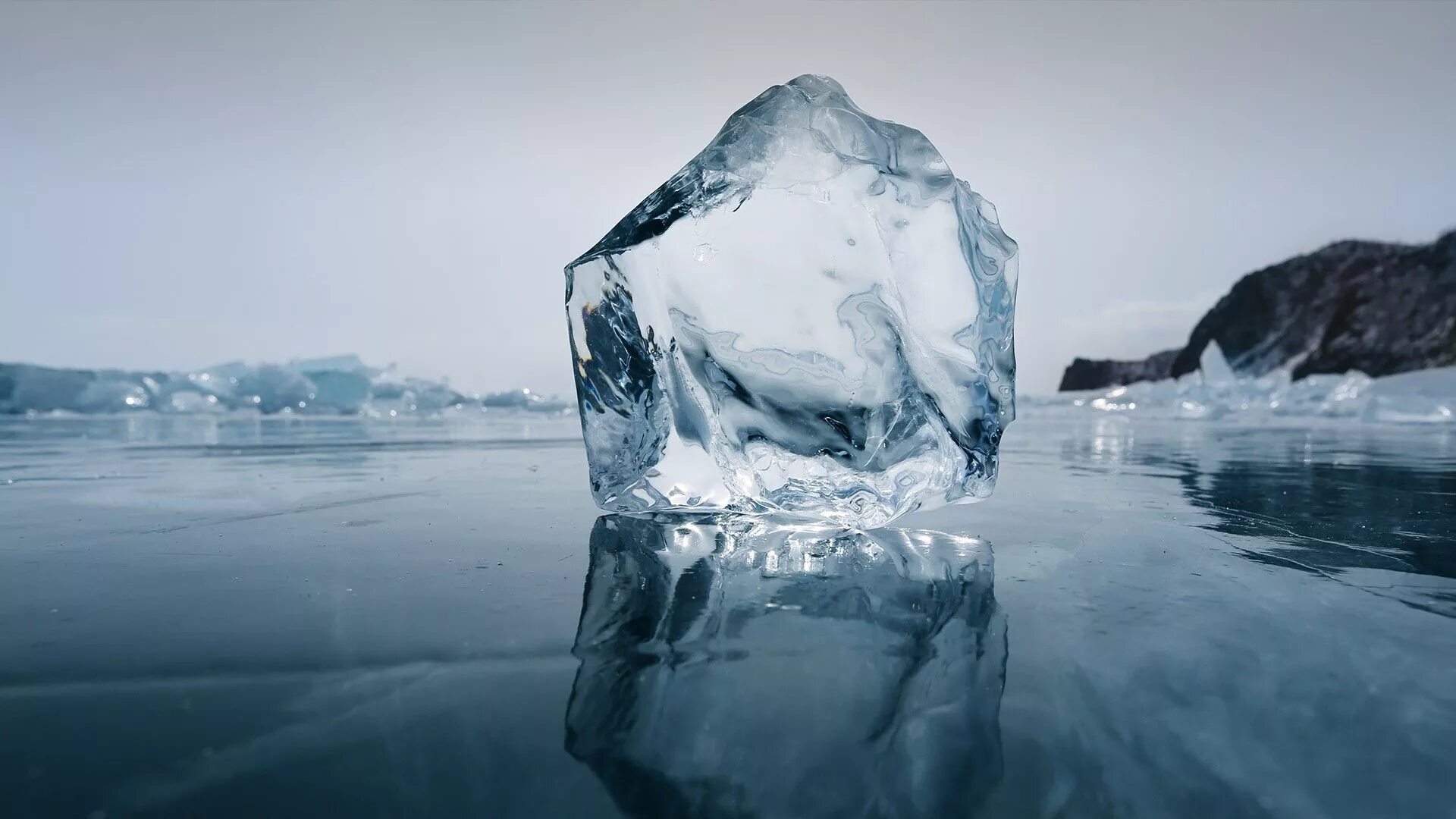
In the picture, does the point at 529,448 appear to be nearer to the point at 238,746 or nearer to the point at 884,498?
the point at 884,498

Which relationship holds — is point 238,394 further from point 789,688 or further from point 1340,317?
point 1340,317

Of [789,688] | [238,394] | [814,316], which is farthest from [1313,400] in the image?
[238,394]

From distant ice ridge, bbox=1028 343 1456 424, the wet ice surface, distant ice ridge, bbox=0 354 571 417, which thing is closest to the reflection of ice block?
the wet ice surface

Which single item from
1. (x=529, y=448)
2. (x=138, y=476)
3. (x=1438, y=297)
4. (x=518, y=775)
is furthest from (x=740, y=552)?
(x=1438, y=297)

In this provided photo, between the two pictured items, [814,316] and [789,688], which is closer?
[789,688]

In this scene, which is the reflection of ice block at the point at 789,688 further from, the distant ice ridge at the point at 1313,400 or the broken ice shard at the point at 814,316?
the distant ice ridge at the point at 1313,400
